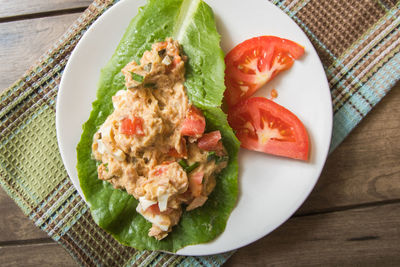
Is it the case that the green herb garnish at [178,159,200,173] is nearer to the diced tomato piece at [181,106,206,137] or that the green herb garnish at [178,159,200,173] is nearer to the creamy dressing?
the creamy dressing

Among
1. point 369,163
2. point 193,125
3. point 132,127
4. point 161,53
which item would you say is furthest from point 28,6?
point 369,163

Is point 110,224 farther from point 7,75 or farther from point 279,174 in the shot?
point 7,75

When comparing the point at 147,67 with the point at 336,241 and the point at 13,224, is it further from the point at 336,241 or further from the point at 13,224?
the point at 336,241

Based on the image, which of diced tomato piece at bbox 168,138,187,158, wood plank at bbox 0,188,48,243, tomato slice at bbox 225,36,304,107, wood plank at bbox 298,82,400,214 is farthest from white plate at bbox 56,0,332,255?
wood plank at bbox 0,188,48,243

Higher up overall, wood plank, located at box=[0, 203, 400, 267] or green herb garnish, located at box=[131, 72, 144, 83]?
green herb garnish, located at box=[131, 72, 144, 83]

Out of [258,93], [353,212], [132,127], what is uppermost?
[258,93]

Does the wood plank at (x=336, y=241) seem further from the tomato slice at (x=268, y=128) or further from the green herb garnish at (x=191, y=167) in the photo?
the green herb garnish at (x=191, y=167)
